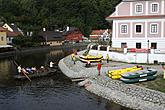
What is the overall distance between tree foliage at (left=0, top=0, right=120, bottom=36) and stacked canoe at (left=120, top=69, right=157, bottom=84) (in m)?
89.0

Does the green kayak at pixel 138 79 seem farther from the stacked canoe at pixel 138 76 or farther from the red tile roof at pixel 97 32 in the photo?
the red tile roof at pixel 97 32

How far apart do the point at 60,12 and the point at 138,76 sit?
106 meters

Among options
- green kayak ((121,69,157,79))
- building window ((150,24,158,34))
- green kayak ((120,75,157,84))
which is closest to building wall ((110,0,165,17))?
building window ((150,24,158,34))

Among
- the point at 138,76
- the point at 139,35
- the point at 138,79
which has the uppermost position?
the point at 139,35

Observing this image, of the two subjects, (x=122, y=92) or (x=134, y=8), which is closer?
(x=122, y=92)

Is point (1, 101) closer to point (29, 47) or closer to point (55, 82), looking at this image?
point (55, 82)

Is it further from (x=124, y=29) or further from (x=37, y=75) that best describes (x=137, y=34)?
(x=37, y=75)

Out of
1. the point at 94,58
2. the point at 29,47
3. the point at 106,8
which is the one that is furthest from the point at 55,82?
the point at 106,8

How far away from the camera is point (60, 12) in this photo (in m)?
136

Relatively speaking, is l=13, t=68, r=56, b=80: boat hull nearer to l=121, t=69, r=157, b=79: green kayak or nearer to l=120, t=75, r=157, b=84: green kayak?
l=120, t=75, r=157, b=84: green kayak

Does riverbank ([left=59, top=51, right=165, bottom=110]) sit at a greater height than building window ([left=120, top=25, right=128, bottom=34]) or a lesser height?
lesser

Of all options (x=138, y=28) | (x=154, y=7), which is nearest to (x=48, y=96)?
(x=138, y=28)

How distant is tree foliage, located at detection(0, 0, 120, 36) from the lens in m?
124

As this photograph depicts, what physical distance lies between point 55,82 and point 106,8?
336ft
